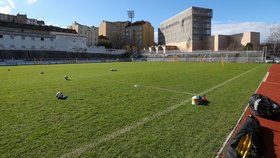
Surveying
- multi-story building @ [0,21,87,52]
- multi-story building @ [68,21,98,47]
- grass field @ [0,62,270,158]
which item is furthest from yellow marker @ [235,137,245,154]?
multi-story building @ [68,21,98,47]

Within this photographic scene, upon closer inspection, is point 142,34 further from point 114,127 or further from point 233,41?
point 114,127

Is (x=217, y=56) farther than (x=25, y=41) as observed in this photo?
No

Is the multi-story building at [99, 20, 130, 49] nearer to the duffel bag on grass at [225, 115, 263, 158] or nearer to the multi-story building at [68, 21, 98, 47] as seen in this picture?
the multi-story building at [68, 21, 98, 47]

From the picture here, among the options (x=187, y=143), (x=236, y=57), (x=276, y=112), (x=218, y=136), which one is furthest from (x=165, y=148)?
(x=236, y=57)

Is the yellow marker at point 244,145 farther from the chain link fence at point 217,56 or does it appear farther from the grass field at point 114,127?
the chain link fence at point 217,56

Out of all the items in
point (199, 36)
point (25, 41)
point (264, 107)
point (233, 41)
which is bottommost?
point (264, 107)

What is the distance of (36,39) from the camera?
62.5 metres

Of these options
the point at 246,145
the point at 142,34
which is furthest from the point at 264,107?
the point at 142,34

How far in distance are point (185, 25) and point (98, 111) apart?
281 ft

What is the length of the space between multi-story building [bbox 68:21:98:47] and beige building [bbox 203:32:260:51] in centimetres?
6049

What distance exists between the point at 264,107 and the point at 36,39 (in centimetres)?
7003

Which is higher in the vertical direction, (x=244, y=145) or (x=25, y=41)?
(x=25, y=41)

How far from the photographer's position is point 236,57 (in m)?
50.2

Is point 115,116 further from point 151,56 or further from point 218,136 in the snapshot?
point 151,56
